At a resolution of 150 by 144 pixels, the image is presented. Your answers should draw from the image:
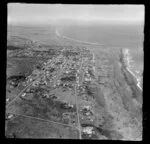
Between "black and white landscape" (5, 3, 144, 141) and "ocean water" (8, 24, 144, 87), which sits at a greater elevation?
"ocean water" (8, 24, 144, 87)

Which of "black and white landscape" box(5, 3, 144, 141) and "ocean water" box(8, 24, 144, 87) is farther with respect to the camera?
"ocean water" box(8, 24, 144, 87)

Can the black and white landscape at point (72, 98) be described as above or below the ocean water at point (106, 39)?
below

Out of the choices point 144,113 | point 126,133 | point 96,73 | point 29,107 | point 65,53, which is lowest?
point 126,133

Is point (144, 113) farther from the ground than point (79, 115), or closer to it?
farther from the ground

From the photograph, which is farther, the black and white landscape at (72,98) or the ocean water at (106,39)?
the ocean water at (106,39)

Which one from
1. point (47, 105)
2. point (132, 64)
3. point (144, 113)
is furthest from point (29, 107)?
point (132, 64)

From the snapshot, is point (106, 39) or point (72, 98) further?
point (106, 39)

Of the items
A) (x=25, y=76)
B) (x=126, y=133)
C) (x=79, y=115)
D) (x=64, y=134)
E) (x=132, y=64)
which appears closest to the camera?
(x=64, y=134)

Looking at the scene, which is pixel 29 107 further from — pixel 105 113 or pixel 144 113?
pixel 144 113

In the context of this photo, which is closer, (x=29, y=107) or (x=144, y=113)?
(x=144, y=113)

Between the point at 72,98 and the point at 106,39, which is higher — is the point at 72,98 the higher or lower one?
the lower one
